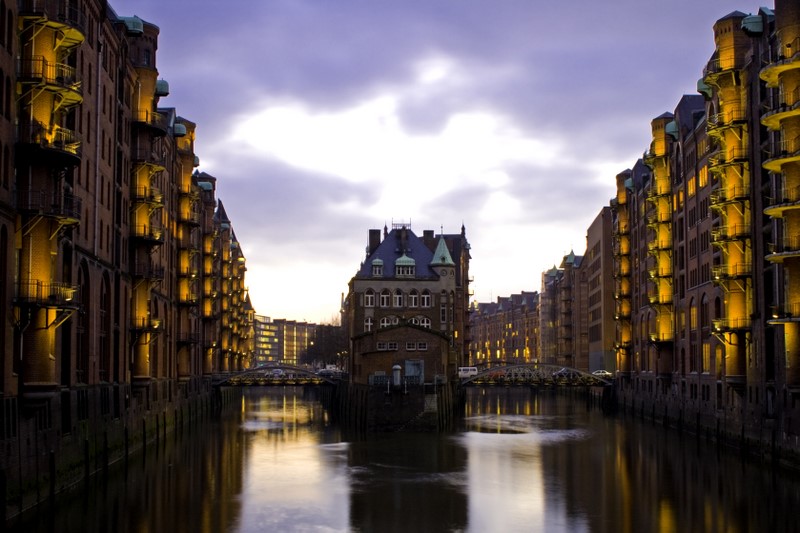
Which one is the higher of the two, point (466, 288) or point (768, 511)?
point (466, 288)

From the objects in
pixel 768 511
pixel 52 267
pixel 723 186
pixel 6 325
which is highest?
pixel 723 186

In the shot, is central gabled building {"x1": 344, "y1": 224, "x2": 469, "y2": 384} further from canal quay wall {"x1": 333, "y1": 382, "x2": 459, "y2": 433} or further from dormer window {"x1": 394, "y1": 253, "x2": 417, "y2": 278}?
canal quay wall {"x1": 333, "y1": 382, "x2": 459, "y2": 433}

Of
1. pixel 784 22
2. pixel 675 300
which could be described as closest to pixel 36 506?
pixel 784 22

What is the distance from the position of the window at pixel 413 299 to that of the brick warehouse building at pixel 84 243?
28241 mm

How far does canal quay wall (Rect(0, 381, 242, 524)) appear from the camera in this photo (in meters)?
34.9

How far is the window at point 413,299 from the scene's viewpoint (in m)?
104

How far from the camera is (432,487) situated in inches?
1860

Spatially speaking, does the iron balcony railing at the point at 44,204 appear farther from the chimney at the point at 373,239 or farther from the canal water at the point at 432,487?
the chimney at the point at 373,239

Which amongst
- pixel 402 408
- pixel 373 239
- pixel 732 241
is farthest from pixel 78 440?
pixel 373 239

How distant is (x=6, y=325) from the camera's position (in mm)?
34812

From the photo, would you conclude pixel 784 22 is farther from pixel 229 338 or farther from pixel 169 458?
pixel 229 338

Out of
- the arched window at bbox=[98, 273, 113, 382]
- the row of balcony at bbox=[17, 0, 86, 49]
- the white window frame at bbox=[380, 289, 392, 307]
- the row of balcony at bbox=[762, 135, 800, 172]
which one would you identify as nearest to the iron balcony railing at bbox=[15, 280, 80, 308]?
the row of balcony at bbox=[17, 0, 86, 49]

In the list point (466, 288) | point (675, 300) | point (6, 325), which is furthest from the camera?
point (466, 288)

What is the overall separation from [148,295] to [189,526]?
28.3m
